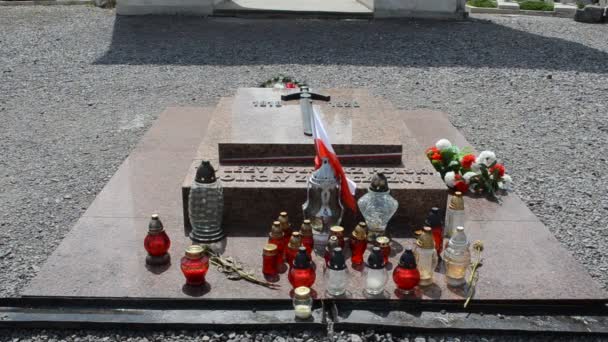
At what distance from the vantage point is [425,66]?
403 inches

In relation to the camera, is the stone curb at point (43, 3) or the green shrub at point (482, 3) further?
the green shrub at point (482, 3)

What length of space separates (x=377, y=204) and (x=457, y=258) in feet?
1.95

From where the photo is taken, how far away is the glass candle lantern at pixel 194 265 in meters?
3.55

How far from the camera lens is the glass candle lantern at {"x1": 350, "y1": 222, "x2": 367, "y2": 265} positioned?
12.5ft

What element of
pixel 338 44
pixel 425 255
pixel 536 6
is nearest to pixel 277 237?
pixel 425 255

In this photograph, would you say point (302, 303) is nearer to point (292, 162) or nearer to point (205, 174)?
point (205, 174)

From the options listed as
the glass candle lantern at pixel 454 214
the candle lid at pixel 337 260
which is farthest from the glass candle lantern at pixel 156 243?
the glass candle lantern at pixel 454 214

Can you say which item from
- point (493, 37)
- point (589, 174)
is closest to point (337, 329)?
point (589, 174)

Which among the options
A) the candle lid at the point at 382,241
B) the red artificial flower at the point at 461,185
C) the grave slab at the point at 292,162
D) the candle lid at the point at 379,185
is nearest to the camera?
the candle lid at the point at 382,241

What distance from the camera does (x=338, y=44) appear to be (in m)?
11.5

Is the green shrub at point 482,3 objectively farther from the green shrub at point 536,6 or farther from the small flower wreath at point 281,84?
the small flower wreath at point 281,84

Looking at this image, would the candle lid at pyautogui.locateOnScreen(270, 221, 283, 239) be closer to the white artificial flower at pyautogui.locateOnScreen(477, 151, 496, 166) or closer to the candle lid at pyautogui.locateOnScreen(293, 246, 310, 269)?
the candle lid at pyautogui.locateOnScreen(293, 246, 310, 269)

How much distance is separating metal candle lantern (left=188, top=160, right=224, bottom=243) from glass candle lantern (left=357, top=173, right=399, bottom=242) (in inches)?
34.4

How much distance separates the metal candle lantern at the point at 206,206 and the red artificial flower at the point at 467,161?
6.44 ft
